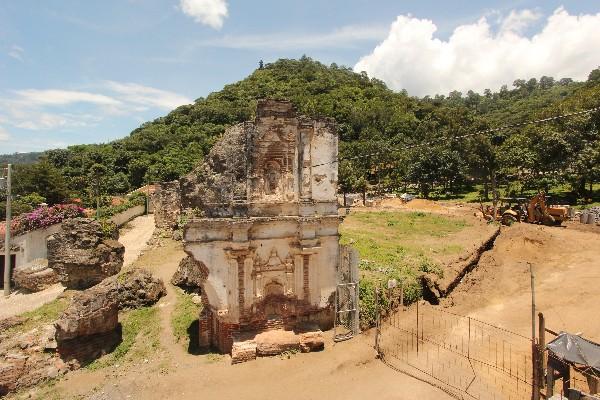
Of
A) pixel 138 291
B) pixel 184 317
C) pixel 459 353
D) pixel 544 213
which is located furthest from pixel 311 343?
pixel 544 213

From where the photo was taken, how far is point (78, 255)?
61.6 feet

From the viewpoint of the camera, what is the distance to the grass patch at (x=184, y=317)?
541 inches

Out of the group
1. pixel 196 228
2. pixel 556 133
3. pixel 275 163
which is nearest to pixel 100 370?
pixel 196 228

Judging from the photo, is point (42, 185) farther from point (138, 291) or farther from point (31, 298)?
point (138, 291)

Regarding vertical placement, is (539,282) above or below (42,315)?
above

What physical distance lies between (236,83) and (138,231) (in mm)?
56962

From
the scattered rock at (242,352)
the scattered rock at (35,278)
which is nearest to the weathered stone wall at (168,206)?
the scattered rock at (35,278)

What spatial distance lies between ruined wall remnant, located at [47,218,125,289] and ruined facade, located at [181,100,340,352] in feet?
29.2

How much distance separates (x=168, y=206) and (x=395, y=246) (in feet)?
53.5

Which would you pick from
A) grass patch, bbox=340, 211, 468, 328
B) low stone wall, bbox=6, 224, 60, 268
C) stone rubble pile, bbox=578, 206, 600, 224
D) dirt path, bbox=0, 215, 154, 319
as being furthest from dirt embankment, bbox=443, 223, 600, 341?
low stone wall, bbox=6, 224, 60, 268

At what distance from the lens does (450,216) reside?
32.8 m

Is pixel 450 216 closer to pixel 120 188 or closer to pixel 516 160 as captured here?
pixel 516 160

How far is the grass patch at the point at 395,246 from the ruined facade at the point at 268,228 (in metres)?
2.51

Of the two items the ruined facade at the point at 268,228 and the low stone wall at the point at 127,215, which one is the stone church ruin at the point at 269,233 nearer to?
the ruined facade at the point at 268,228
